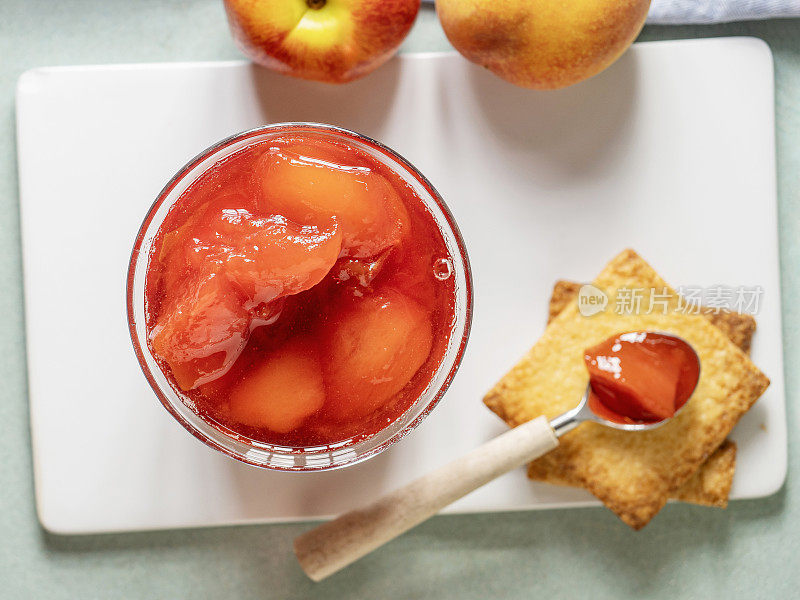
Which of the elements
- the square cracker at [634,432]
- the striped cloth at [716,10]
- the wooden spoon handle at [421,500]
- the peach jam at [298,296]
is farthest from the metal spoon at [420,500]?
the striped cloth at [716,10]

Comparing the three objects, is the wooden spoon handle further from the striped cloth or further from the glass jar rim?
the striped cloth

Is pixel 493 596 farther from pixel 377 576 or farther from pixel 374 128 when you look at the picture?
pixel 374 128

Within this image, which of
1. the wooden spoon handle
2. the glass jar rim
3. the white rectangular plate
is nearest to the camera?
the glass jar rim

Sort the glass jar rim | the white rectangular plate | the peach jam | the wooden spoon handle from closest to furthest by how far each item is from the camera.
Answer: the peach jam → the glass jar rim → the wooden spoon handle → the white rectangular plate

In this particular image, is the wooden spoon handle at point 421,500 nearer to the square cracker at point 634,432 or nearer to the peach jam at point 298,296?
the square cracker at point 634,432

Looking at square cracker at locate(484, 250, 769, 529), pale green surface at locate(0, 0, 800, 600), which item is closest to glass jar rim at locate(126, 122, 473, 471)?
square cracker at locate(484, 250, 769, 529)

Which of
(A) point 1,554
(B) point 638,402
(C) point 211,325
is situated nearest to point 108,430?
(A) point 1,554

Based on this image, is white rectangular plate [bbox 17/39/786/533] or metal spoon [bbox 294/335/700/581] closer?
metal spoon [bbox 294/335/700/581]
